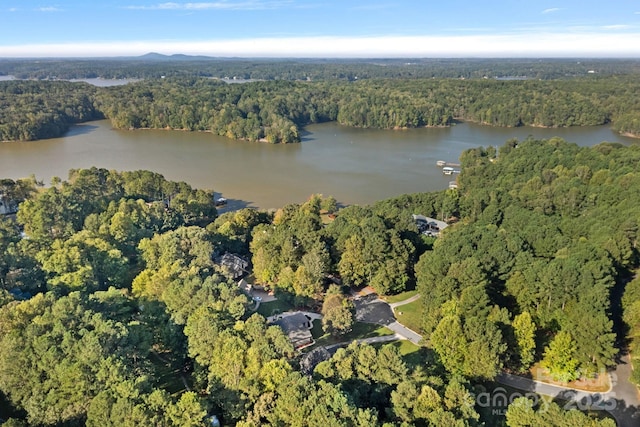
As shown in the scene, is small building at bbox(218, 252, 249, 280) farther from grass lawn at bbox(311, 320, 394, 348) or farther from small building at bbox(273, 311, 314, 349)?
grass lawn at bbox(311, 320, 394, 348)

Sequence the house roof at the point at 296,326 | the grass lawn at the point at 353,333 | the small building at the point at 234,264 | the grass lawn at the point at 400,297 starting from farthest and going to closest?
1. the small building at the point at 234,264
2. the grass lawn at the point at 400,297
3. the grass lawn at the point at 353,333
4. the house roof at the point at 296,326

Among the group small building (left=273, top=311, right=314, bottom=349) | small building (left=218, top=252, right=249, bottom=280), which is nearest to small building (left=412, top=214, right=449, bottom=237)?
small building (left=218, top=252, right=249, bottom=280)

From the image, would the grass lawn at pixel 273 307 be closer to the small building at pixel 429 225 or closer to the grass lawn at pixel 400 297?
the grass lawn at pixel 400 297

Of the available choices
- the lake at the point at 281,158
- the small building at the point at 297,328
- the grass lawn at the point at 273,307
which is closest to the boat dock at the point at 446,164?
the lake at the point at 281,158

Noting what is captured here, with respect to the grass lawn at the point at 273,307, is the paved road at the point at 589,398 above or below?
above

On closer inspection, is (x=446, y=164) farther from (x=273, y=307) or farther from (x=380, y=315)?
(x=273, y=307)


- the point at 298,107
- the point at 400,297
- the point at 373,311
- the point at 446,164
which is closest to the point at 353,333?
the point at 373,311

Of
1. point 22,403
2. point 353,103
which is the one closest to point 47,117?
point 353,103

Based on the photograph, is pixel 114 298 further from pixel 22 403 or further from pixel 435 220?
pixel 435 220
